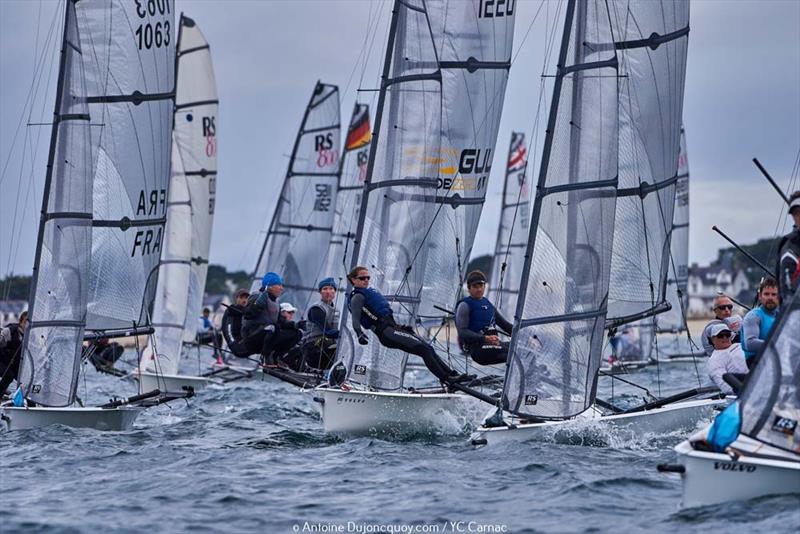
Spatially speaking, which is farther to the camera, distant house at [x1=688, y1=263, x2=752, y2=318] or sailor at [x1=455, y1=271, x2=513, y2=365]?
distant house at [x1=688, y1=263, x2=752, y2=318]

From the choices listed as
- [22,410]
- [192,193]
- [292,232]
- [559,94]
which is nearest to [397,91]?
[559,94]

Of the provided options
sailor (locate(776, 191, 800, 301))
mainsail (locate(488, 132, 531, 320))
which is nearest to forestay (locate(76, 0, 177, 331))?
sailor (locate(776, 191, 800, 301))

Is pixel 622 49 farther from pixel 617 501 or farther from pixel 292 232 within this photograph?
pixel 292 232

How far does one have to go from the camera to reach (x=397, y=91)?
18703 millimetres

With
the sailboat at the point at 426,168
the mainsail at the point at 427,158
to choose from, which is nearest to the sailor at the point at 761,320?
the sailboat at the point at 426,168

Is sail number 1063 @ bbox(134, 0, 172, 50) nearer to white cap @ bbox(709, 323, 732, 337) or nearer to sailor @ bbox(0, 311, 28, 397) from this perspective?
sailor @ bbox(0, 311, 28, 397)

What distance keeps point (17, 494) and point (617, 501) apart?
4.78 m

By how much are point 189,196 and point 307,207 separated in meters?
5.95

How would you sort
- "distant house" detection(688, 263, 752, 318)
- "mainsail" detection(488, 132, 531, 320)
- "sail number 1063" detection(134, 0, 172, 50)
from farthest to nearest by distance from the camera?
"distant house" detection(688, 263, 752, 318) → "mainsail" detection(488, 132, 531, 320) → "sail number 1063" detection(134, 0, 172, 50)

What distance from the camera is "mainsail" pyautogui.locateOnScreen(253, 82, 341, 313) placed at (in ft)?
112

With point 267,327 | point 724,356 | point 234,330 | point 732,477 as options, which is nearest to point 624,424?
point 724,356

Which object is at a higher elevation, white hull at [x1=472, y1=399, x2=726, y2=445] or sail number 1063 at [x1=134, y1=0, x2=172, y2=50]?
sail number 1063 at [x1=134, y1=0, x2=172, y2=50]

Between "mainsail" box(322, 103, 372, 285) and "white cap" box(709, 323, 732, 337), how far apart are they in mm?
22757

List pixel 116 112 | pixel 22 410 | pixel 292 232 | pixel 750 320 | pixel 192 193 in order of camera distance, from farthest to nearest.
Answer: pixel 292 232 → pixel 192 193 → pixel 116 112 → pixel 22 410 → pixel 750 320
